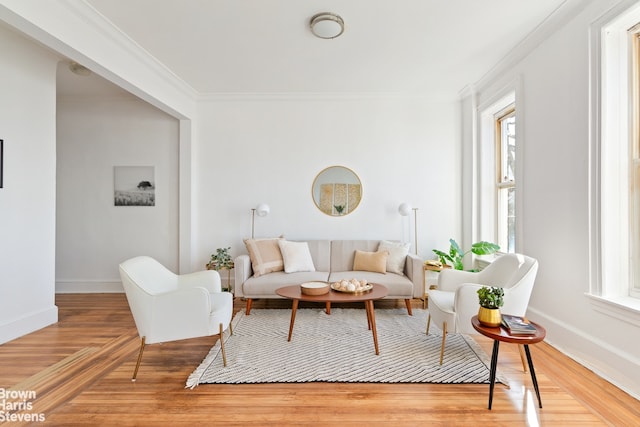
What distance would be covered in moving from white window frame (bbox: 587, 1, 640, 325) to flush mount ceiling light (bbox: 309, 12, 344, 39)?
1.98m

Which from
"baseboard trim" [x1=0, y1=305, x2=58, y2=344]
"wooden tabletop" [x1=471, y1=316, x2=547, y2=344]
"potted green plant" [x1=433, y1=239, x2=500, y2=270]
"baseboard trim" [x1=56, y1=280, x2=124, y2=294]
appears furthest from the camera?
"baseboard trim" [x1=56, y1=280, x2=124, y2=294]

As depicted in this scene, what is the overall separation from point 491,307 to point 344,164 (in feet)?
10.4

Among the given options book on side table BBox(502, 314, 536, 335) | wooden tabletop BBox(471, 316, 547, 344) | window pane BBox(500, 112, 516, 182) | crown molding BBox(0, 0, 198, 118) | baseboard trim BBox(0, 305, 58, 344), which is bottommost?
baseboard trim BBox(0, 305, 58, 344)

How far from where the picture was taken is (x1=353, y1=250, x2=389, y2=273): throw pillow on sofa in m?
4.22

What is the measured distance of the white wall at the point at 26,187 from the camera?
313 centimetres

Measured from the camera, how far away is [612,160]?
2.49m

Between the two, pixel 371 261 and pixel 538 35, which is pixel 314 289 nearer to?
pixel 371 261

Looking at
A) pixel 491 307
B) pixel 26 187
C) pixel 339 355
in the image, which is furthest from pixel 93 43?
pixel 491 307

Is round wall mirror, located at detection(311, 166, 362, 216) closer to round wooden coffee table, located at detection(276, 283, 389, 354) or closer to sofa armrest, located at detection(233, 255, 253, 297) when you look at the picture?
sofa armrest, located at detection(233, 255, 253, 297)

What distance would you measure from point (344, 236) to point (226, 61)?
276 centimetres

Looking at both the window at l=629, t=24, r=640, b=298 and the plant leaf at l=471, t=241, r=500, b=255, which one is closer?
the window at l=629, t=24, r=640, b=298

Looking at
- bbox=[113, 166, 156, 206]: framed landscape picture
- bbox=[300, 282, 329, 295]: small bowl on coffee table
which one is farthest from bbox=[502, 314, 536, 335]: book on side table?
bbox=[113, 166, 156, 206]: framed landscape picture

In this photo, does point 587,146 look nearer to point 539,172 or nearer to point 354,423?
point 539,172

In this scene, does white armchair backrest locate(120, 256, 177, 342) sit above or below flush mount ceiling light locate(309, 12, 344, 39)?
below
